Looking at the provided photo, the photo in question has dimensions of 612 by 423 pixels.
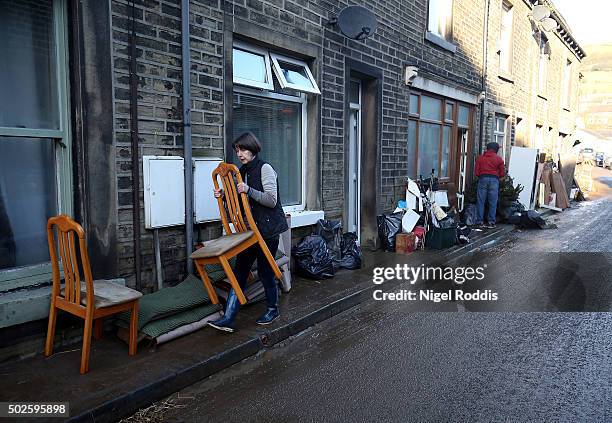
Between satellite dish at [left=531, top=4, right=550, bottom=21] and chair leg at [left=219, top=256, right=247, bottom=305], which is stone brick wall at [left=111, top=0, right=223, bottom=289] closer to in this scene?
chair leg at [left=219, top=256, right=247, bottom=305]

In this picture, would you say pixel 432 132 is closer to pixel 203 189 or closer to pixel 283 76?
pixel 283 76

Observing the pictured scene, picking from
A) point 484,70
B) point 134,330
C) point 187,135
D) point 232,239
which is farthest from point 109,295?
point 484,70

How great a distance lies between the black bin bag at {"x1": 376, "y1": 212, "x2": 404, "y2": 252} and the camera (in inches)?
353

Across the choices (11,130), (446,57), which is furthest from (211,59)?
(446,57)

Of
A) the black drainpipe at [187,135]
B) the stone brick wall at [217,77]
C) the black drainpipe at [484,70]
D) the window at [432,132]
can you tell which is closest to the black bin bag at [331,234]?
the stone brick wall at [217,77]

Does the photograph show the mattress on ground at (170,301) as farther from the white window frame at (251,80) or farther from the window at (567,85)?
the window at (567,85)

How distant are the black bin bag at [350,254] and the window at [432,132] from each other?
3.39 meters

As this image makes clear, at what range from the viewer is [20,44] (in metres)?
4.26

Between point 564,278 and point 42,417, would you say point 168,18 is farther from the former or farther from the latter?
point 564,278

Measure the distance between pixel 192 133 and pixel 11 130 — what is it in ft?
5.97

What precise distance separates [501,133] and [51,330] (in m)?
14.8

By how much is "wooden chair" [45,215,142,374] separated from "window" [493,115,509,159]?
13.5 metres

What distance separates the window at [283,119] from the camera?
21.8 feet

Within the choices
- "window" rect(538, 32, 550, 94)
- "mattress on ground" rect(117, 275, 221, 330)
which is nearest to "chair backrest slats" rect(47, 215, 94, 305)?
"mattress on ground" rect(117, 275, 221, 330)
